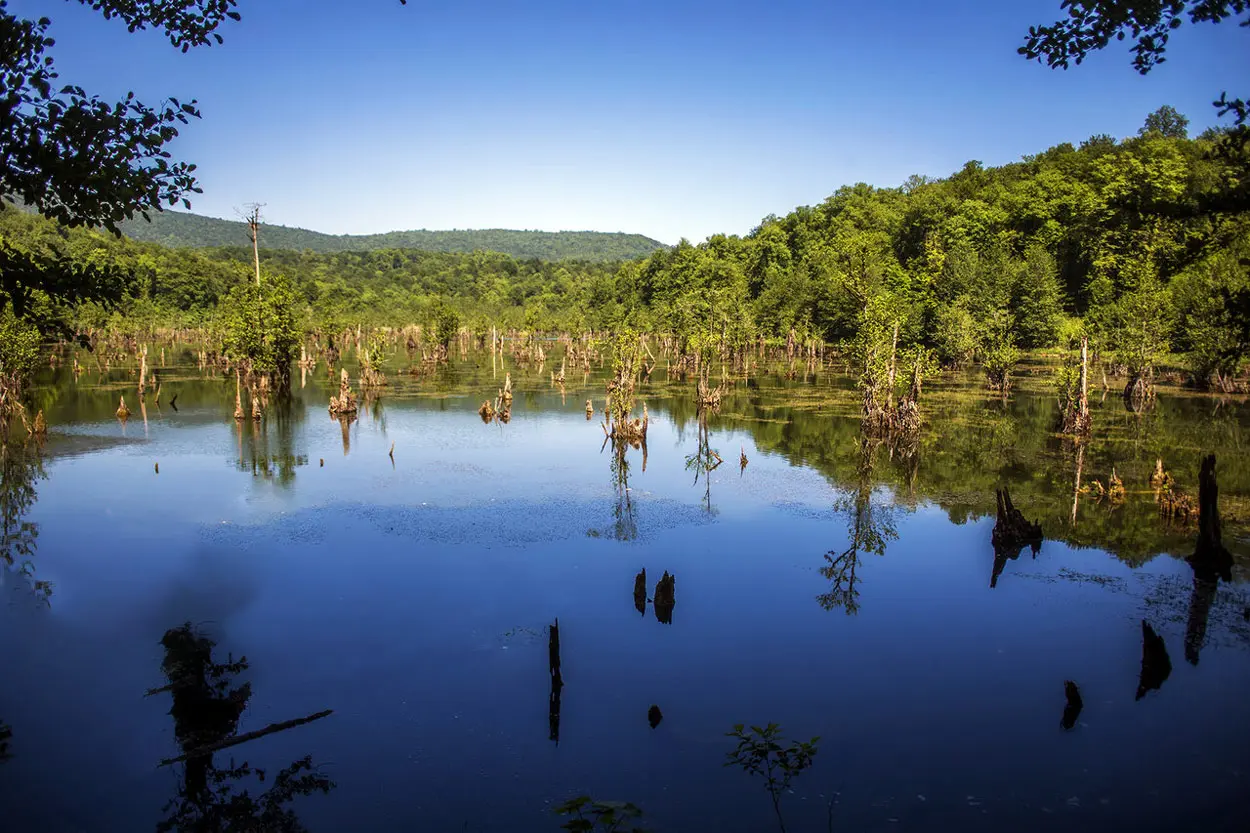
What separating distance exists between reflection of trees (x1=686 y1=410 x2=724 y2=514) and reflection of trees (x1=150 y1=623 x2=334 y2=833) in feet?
51.9

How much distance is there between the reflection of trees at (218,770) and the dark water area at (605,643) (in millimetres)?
50

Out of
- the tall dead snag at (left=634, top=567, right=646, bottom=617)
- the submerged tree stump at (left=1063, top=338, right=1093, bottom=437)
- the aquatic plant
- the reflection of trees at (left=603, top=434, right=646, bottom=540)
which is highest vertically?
the submerged tree stump at (left=1063, top=338, right=1093, bottom=437)

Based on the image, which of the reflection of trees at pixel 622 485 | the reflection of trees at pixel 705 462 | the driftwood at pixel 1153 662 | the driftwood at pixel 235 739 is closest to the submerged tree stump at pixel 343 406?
the reflection of trees at pixel 622 485

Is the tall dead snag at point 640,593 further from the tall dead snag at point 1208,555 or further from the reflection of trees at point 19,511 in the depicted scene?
the reflection of trees at point 19,511

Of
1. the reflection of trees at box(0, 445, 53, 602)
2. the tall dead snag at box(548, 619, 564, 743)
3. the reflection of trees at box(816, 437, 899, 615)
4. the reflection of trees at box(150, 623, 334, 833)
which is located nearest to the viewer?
the reflection of trees at box(150, 623, 334, 833)

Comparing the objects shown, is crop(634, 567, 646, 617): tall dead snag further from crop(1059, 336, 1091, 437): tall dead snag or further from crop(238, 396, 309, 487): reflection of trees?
crop(1059, 336, 1091, 437): tall dead snag

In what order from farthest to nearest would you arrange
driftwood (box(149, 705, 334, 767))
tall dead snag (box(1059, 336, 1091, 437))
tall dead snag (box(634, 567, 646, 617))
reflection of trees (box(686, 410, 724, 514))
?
tall dead snag (box(1059, 336, 1091, 437)) → reflection of trees (box(686, 410, 724, 514)) → tall dead snag (box(634, 567, 646, 617)) → driftwood (box(149, 705, 334, 767))

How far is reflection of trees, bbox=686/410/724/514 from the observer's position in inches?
1164

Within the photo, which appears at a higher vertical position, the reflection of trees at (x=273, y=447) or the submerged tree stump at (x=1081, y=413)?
the submerged tree stump at (x=1081, y=413)

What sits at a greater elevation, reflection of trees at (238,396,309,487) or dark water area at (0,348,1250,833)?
reflection of trees at (238,396,309,487)

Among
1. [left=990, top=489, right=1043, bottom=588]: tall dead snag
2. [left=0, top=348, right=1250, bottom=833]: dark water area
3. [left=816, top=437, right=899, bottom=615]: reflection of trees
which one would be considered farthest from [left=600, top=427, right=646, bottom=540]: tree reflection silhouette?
[left=990, top=489, right=1043, bottom=588]: tall dead snag

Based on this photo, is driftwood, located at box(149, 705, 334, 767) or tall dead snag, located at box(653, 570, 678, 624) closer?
driftwood, located at box(149, 705, 334, 767)

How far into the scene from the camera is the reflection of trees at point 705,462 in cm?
2956

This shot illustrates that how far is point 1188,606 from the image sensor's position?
18031 mm
